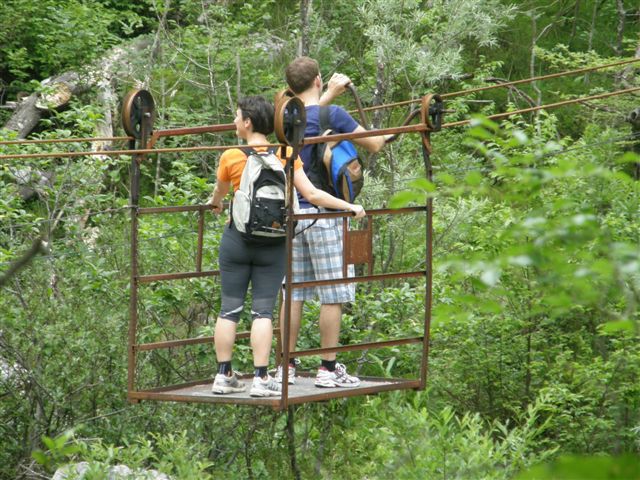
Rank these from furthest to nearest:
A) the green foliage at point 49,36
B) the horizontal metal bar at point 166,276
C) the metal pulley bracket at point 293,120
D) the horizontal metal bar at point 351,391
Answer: the green foliage at point 49,36 → the horizontal metal bar at point 166,276 → the horizontal metal bar at point 351,391 → the metal pulley bracket at point 293,120

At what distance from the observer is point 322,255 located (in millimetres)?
4844

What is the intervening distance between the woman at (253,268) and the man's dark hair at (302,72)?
0.78 feet

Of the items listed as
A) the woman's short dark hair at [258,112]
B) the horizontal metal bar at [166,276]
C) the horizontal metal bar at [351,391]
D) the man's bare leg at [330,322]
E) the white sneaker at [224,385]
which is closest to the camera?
the horizontal metal bar at [351,391]

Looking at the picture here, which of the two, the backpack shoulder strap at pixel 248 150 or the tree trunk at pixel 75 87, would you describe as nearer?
the backpack shoulder strap at pixel 248 150

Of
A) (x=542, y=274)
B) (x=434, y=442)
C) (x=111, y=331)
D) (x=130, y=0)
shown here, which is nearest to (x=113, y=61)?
(x=130, y=0)

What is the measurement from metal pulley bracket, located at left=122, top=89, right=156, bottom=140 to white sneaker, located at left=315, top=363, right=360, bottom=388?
1.28 metres

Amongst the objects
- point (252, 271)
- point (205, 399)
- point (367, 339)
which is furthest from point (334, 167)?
point (367, 339)

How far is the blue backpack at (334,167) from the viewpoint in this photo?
4820 millimetres

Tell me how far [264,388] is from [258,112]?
111cm

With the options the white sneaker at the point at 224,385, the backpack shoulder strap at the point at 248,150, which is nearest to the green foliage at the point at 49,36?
the backpack shoulder strap at the point at 248,150

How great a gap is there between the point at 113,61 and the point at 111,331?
6.40m

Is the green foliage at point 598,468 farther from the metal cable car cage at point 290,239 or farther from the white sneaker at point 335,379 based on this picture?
the white sneaker at point 335,379

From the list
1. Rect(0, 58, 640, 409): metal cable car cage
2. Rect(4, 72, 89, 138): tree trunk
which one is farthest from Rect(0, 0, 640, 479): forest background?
Rect(4, 72, 89, 138): tree trunk

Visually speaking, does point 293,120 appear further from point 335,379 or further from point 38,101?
point 38,101
